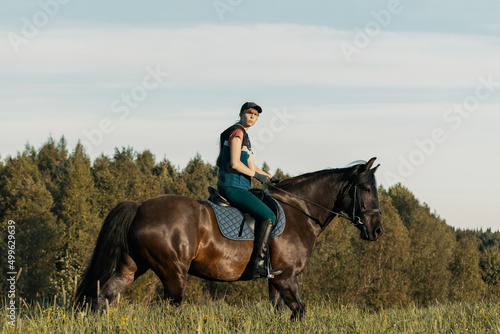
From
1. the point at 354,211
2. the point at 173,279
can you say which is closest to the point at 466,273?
the point at 354,211

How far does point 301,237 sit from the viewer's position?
368 inches

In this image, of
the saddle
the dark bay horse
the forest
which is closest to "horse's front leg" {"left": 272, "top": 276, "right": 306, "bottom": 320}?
the dark bay horse

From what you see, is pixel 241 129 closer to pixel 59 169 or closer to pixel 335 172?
pixel 335 172

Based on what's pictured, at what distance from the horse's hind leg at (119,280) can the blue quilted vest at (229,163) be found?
1805 mm

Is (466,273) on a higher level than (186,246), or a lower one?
higher

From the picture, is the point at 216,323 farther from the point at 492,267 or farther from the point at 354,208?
the point at 492,267

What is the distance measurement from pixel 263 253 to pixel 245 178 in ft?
3.88

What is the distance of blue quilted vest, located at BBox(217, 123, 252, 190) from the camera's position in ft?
29.3

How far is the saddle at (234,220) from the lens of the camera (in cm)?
872

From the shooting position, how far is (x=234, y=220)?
8812 millimetres

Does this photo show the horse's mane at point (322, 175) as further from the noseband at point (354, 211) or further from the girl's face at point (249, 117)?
the girl's face at point (249, 117)

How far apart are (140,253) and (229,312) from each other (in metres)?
1.79

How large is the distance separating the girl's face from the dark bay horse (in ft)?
4.40

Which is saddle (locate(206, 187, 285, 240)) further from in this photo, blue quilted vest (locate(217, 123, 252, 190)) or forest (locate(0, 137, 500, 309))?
forest (locate(0, 137, 500, 309))
